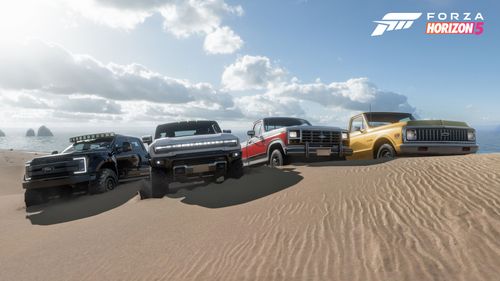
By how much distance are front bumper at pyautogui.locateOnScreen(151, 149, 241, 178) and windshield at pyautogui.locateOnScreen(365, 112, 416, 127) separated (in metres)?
5.50

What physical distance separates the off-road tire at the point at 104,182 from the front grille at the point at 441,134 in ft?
28.3

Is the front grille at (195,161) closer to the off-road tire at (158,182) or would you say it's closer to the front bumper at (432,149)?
the off-road tire at (158,182)

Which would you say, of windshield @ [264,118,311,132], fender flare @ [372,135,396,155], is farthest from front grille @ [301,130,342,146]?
windshield @ [264,118,311,132]

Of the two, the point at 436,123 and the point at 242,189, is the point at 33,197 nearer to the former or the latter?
the point at 242,189

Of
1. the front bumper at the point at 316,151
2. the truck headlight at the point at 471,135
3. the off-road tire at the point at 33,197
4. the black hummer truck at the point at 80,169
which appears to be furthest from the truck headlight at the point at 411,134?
the off-road tire at the point at 33,197

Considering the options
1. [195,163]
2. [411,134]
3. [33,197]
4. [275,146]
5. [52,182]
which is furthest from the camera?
[275,146]

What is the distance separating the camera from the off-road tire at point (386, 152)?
29.7 ft

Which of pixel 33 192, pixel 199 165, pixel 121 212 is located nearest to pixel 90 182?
pixel 33 192

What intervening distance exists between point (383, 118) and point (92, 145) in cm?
934

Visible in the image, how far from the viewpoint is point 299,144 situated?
9062 millimetres

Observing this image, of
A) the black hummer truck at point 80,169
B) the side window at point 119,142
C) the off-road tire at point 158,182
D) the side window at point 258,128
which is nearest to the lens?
the off-road tire at point 158,182

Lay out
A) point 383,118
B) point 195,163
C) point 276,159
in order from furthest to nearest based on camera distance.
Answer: point 383,118 → point 276,159 → point 195,163

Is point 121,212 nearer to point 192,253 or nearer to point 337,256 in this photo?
point 192,253

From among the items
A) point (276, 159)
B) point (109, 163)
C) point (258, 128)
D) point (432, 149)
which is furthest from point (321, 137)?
point (109, 163)
